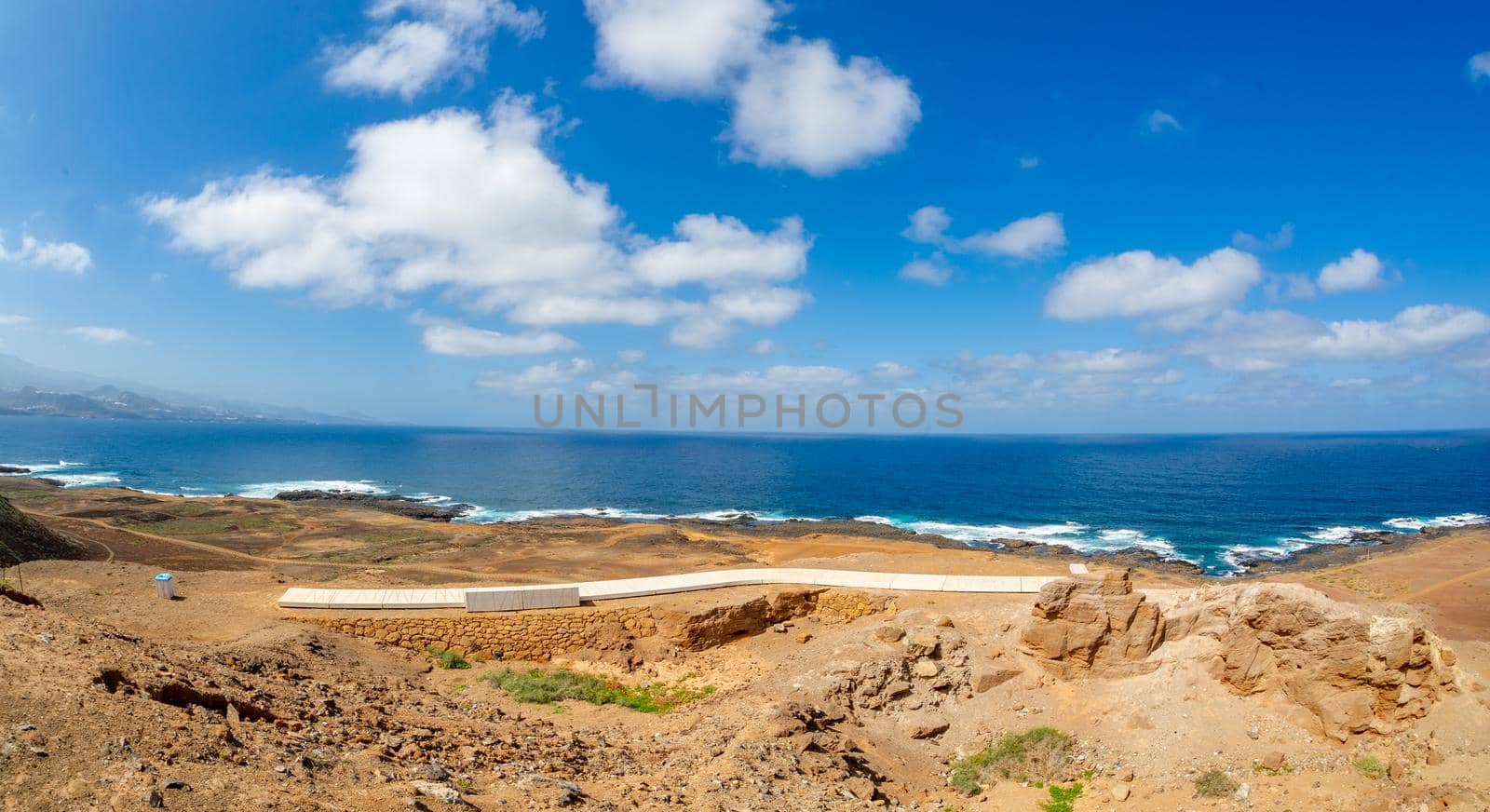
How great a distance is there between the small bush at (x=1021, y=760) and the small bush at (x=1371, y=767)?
15.9ft

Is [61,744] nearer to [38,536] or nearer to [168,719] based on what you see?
[168,719]

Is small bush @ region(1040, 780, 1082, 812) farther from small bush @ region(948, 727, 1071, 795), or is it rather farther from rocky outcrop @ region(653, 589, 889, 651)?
rocky outcrop @ region(653, 589, 889, 651)

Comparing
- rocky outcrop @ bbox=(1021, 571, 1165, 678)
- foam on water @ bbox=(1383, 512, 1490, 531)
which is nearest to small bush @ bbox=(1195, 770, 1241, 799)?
rocky outcrop @ bbox=(1021, 571, 1165, 678)

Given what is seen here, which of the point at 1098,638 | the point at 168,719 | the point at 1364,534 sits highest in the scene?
the point at 168,719

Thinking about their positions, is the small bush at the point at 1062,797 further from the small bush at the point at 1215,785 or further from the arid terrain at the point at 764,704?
the small bush at the point at 1215,785

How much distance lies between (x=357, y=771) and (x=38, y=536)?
92.1ft

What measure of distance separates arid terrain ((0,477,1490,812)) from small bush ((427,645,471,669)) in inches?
5.3

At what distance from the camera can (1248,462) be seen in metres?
125

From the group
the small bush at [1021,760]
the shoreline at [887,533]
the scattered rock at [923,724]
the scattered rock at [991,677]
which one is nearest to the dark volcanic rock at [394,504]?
the shoreline at [887,533]

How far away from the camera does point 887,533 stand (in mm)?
54250

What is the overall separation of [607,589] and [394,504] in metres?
51.9

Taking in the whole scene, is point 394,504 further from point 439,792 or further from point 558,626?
point 439,792

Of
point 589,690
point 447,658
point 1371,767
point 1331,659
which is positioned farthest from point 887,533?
point 1371,767

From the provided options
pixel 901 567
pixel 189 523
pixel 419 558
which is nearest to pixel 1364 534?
pixel 901 567
